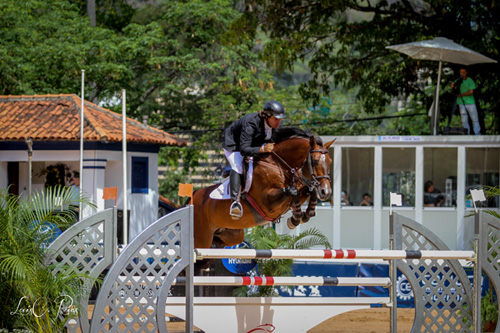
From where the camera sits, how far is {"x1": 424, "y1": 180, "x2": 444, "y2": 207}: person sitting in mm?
12688

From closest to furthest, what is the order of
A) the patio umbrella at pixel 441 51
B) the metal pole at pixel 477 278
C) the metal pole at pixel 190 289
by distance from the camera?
the metal pole at pixel 190 289 → the metal pole at pixel 477 278 → the patio umbrella at pixel 441 51

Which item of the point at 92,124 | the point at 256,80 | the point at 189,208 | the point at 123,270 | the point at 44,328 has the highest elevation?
the point at 256,80

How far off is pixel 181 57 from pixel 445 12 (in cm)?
759

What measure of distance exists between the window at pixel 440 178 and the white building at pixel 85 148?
6.28 meters

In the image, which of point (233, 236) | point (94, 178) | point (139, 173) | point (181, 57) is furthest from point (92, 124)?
point (233, 236)

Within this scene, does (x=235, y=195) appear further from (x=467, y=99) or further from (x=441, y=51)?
(x=467, y=99)

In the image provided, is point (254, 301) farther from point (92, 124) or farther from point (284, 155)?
point (92, 124)

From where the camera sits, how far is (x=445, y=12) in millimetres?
16219

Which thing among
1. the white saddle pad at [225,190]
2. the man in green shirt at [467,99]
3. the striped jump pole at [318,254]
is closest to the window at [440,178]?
the man in green shirt at [467,99]

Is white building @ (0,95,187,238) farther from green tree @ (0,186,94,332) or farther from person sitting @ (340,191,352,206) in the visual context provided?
green tree @ (0,186,94,332)

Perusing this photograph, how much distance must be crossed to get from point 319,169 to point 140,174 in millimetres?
10046

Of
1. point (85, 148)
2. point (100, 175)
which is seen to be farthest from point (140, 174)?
point (85, 148)
